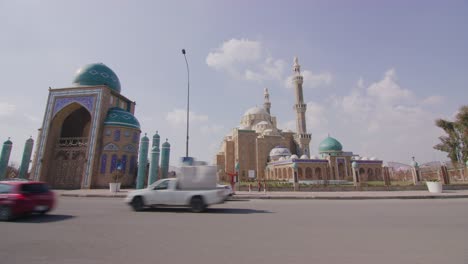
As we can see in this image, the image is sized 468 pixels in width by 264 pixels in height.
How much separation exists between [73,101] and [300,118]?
41203 millimetres

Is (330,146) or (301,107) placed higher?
(301,107)

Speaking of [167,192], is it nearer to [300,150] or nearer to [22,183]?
[22,183]

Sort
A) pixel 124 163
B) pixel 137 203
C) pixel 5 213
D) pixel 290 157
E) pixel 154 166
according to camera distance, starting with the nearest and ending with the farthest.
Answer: pixel 5 213 → pixel 137 203 → pixel 154 166 → pixel 124 163 → pixel 290 157

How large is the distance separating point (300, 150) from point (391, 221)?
152ft

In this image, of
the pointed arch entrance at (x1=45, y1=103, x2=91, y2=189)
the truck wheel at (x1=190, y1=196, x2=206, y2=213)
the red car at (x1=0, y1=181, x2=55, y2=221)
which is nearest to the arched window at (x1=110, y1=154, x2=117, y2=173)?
the pointed arch entrance at (x1=45, y1=103, x2=91, y2=189)

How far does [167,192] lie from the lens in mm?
8773

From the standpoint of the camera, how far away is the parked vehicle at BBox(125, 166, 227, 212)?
8.59 m

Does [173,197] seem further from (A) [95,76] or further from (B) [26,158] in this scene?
(B) [26,158]

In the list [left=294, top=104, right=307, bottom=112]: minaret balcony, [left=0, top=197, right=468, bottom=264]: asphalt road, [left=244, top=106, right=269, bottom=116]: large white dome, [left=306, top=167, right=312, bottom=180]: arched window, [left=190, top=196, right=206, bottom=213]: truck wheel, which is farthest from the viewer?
[left=244, top=106, right=269, bottom=116]: large white dome

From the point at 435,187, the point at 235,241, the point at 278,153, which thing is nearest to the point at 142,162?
the point at 235,241

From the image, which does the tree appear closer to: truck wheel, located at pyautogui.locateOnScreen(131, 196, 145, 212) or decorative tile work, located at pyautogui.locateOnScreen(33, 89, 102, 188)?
truck wheel, located at pyautogui.locateOnScreen(131, 196, 145, 212)

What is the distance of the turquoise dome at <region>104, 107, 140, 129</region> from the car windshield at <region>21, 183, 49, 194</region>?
19948 mm

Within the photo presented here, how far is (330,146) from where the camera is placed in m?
45.5

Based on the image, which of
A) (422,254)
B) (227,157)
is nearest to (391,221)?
(422,254)
